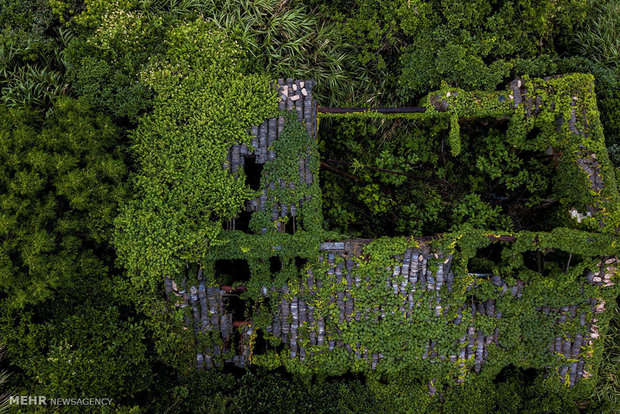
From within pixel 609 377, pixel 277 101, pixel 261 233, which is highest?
pixel 277 101

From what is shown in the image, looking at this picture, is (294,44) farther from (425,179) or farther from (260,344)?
(260,344)

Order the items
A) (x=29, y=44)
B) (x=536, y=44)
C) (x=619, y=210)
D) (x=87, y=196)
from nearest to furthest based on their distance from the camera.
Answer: (x=87, y=196) < (x=619, y=210) < (x=29, y=44) < (x=536, y=44)

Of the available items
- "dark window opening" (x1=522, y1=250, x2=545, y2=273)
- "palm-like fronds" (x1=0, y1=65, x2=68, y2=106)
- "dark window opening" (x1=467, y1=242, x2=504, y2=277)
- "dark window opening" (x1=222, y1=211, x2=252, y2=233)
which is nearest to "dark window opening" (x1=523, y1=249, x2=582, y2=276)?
"dark window opening" (x1=522, y1=250, x2=545, y2=273)

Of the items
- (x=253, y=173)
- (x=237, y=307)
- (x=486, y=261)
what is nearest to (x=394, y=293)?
(x=486, y=261)

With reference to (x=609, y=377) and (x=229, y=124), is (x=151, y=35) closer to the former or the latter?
(x=229, y=124)

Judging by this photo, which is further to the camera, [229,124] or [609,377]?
[609,377]

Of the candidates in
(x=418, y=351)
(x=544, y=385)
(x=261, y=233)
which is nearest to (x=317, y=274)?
(x=261, y=233)
